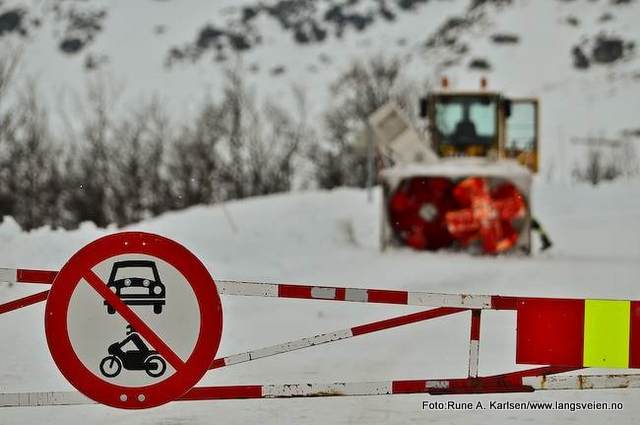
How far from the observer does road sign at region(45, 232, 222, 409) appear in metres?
5.57

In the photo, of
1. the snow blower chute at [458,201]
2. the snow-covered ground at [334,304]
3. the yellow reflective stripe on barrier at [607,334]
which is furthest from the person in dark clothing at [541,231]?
the yellow reflective stripe on barrier at [607,334]

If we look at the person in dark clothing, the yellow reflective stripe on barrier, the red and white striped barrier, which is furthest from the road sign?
the person in dark clothing

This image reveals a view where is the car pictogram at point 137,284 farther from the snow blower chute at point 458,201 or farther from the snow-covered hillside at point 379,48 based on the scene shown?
the snow-covered hillside at point 379,48

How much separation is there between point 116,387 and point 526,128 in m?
17.4

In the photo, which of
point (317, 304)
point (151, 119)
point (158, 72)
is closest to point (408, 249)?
point (317, 304)

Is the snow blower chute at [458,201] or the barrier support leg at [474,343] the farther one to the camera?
the snow blower chute at [458,201]

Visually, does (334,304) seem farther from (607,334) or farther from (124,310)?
(124,310)

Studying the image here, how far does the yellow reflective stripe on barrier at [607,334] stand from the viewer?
5.84 m

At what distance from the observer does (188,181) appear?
62.1 m

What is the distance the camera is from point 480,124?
73.7 feet

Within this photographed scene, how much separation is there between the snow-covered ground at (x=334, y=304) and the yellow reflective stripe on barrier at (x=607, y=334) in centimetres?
65

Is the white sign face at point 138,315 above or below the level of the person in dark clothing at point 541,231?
above

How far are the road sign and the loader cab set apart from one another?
16631 mm

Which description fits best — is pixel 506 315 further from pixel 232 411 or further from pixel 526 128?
pixel 526 128
